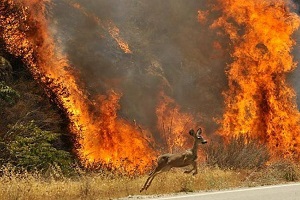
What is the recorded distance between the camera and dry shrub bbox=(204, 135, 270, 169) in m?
16.7

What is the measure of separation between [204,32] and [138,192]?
19503mm

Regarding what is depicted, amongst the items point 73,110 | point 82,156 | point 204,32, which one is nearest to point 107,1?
point 204,32

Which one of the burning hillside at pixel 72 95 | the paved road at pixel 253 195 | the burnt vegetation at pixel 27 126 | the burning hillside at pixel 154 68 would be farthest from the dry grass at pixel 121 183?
the burning hillside at pixel 154 68

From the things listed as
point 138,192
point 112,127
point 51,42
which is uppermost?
point 51,42

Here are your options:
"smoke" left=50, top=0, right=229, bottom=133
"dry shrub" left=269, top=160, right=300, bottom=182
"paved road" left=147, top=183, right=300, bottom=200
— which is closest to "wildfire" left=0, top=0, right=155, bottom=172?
"smoke" left=50, top=0, right=229, bottom=133

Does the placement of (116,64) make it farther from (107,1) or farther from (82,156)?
(82,156)

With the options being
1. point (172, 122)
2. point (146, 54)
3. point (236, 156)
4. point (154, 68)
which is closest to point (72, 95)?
point (172, 122)

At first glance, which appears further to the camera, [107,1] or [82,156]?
[107,1]

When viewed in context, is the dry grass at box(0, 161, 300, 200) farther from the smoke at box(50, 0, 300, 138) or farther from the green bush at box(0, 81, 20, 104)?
the smoke at box(50, 0, 300, 138)

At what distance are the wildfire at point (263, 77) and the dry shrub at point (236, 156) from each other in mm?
6803

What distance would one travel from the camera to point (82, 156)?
2088 centimetres

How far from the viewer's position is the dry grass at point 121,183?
1053 cm

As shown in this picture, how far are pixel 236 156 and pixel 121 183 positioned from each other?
247 inches

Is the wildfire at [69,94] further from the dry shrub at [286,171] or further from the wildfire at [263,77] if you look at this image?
the dry shrub at [286,171]
